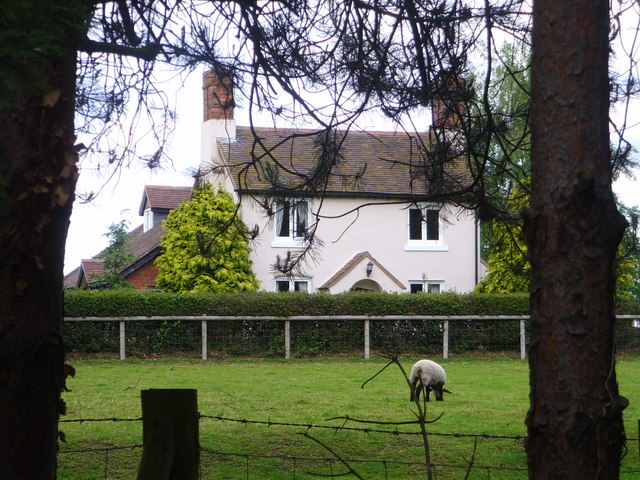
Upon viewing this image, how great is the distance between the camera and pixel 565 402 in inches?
107

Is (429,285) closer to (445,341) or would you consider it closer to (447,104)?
(445,341)

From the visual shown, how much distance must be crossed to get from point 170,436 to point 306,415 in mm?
7131

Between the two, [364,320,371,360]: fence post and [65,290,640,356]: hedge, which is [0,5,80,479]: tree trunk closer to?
[65,290,640,356]: hedge

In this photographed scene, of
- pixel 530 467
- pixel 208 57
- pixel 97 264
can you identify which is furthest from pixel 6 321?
pixel 97 264

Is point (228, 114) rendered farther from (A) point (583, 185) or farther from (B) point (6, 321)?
(A) point (583, 185)

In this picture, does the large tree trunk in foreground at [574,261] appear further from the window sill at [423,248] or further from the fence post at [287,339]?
the window sill at [423,248]

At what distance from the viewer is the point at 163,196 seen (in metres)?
38.9

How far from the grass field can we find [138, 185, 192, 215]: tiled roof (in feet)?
67.4

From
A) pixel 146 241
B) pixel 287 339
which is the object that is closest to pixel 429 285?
pixel 287 339

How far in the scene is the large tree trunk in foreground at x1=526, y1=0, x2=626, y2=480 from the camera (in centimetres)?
271

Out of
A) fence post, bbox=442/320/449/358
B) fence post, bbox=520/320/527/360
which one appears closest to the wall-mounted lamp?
fence post, bbox=442/320/449/358

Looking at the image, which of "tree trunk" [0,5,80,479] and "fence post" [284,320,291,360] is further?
"fence post" [284,320,291,360]

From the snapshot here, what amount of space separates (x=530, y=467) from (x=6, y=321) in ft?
6.80

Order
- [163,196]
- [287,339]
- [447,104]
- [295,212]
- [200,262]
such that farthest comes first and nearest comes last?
[163,196]
[200,262]
[287,339]
[295,212]
[447,104]
